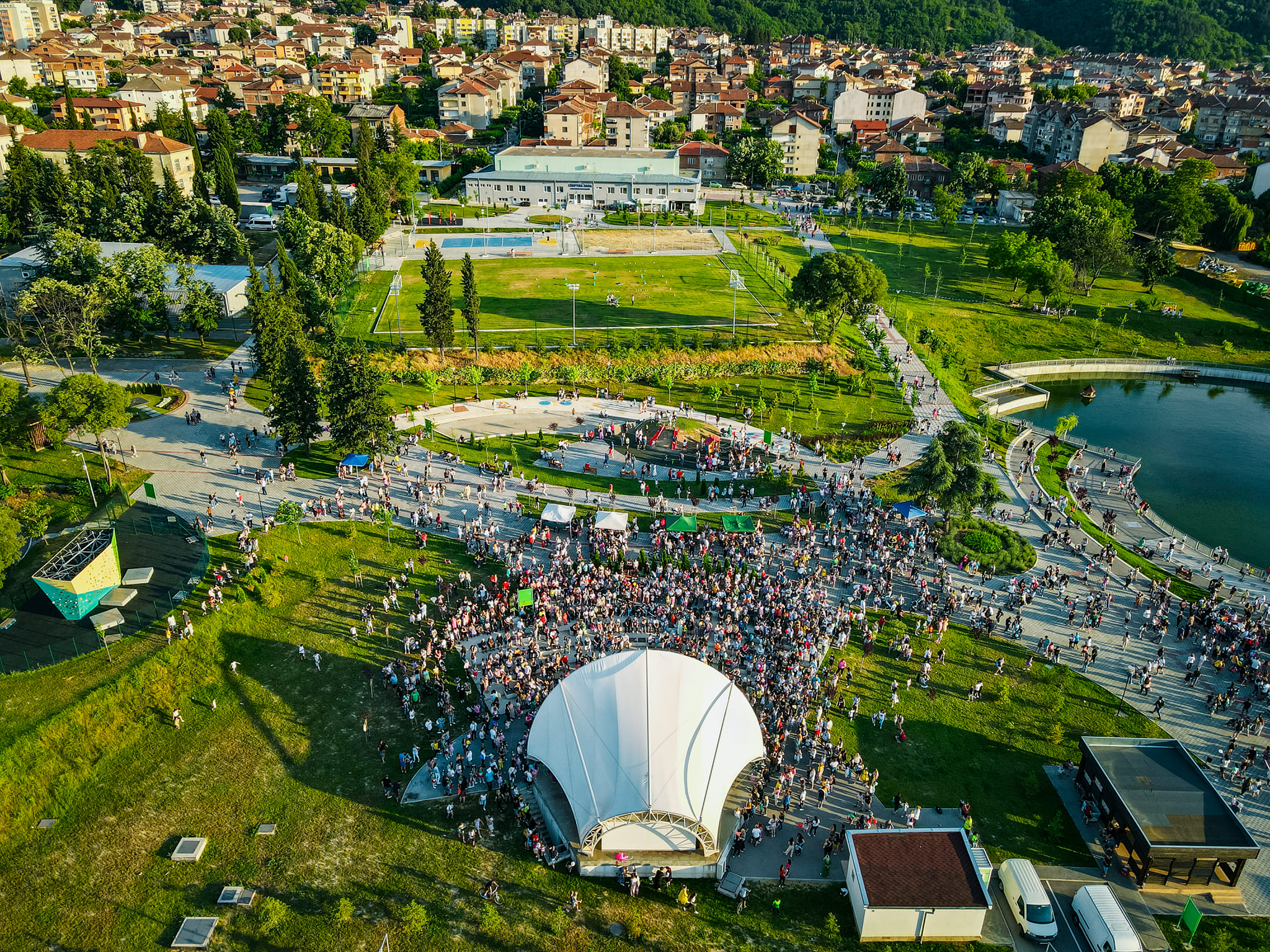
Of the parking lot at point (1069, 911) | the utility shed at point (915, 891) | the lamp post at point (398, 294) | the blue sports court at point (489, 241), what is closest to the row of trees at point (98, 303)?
the lamp post at point (398, 294)

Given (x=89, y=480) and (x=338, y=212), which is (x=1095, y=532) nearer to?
(x=89, y=480)

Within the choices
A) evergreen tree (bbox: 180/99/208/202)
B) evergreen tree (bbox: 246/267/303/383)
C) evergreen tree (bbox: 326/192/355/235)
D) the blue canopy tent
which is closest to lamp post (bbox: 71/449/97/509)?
evergreen tree (bbox: 246/267/303/383)

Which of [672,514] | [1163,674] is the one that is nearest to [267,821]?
[672,514]

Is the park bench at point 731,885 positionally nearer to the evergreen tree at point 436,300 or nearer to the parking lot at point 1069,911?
the parking lot at point 1069,911

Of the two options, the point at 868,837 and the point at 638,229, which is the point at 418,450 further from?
the point at 638,229

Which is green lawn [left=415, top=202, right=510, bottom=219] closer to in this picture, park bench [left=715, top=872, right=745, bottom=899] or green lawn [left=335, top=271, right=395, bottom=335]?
green lawn [left=335, top=271, right=395, bottom=335]

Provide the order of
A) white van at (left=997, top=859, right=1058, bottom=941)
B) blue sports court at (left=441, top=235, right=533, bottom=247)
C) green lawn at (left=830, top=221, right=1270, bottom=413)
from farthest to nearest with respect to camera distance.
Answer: blue sports court at (left=441, top=235, right=533, bottom=247) → green lawn at (left=830, top=221, right=1270, bottom=413) → white van at (left=997, top=859, right=1058, bottom=941)
